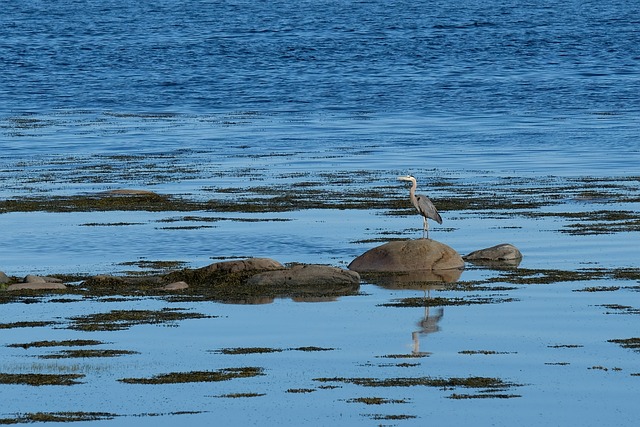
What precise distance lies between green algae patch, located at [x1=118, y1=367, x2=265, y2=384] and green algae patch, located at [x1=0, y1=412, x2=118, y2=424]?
60.0 inches

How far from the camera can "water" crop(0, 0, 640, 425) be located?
17.8m

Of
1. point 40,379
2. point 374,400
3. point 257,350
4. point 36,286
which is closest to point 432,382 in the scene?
point 374,400

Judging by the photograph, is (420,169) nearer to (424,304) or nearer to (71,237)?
(71,237)

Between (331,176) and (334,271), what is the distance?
17.1 m

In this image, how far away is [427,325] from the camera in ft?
70.2

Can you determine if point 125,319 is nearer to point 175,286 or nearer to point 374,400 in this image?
point 175,286

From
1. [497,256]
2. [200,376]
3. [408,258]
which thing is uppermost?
[200,376]

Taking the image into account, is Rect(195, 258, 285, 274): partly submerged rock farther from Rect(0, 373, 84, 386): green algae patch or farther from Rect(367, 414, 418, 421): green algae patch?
Rect(367, 414, 418, 421): green algae patch

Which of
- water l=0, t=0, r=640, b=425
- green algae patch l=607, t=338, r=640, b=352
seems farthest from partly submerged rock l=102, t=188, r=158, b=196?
green algae patch l=607, t=338, r=640, b=352

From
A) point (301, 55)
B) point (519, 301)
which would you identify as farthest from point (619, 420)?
point (301, 55)

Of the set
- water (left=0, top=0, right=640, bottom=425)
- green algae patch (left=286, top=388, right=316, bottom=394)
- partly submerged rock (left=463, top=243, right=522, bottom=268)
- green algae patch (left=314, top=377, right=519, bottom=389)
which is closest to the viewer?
green algae patch (left=286, top=388, right=316, bottom=394)

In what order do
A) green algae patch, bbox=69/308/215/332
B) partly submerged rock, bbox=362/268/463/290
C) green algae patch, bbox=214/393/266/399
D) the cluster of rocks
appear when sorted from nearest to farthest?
1. green algae patch, bbox=214/393/266/399
2. green algae patch, bbox=69/308/215/332
3. the cluster of rocks
4. partly submerged rock, bbox=362/268/463/290

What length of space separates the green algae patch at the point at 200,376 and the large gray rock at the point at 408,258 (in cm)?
808

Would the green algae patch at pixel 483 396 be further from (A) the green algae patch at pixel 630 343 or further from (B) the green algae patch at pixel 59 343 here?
(B) the green algae patch at pixel 59 343
